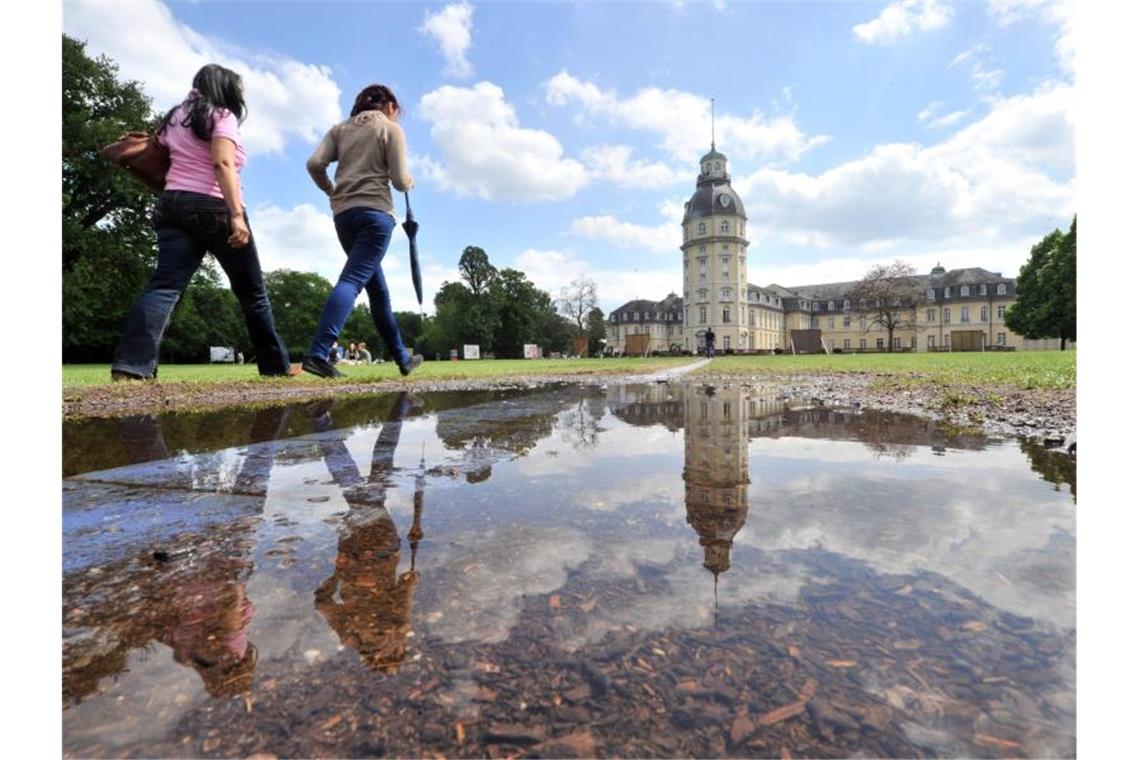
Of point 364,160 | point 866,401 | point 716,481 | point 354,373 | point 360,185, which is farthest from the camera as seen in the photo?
point 354,373

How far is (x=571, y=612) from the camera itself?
1.03 metres

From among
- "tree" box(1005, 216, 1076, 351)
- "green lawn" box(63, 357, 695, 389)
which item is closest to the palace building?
"tree" box(1005, 216, 1076, 351)

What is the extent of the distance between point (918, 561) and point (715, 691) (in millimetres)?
733

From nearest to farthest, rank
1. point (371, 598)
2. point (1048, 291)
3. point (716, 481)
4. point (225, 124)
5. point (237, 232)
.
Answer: point (371, 598) < point (716, 481) < point (225, 124) < point (237, 232) < point (1048, 291)

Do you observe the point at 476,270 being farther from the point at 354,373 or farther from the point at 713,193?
the point at 354,373

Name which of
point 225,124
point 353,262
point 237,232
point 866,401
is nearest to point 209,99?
point 225,124

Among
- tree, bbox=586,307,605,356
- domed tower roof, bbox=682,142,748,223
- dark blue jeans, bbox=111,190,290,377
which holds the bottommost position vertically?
dark blue jeans, bbox=111,190,290,377

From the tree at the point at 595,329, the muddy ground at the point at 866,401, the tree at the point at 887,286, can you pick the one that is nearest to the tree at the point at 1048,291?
the tree at the point at 887,286

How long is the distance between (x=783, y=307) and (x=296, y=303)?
273ft

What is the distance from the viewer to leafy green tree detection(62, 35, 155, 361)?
84.6ft

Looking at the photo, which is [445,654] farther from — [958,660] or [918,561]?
[918,561]

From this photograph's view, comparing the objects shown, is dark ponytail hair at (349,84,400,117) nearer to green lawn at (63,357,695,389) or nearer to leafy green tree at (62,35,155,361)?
green lawn at (63,357,695,389)

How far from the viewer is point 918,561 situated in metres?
1.24

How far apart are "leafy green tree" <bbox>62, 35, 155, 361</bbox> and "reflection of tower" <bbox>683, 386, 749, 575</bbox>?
111 ft
